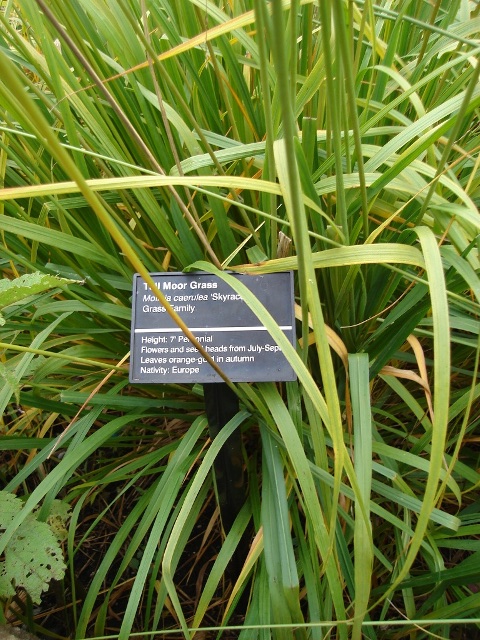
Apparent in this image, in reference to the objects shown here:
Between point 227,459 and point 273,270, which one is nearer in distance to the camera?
point 273,270

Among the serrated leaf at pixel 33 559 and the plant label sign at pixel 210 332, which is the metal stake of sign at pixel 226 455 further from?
the serrated leaf at pixel 33 559

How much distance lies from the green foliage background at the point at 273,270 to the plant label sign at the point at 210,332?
31 mm

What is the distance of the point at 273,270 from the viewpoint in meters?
0.59

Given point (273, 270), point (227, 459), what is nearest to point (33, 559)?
point (227, 459)

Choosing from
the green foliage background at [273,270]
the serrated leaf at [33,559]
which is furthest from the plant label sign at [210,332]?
the serrated leaf at [33,559]

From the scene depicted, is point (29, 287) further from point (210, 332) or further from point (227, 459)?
point (227, 459)

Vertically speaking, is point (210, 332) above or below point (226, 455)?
above

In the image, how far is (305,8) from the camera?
69 centimetres

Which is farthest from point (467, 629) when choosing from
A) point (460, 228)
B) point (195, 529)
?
point (460, 228)

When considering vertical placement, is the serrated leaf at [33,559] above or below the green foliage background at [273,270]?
below

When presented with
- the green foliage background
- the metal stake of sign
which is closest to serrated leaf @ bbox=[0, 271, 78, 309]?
the green foliage background

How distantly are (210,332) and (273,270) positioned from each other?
11 cm

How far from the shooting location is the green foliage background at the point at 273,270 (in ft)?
1.74

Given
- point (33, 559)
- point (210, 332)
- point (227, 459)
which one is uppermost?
point (210, 332)
